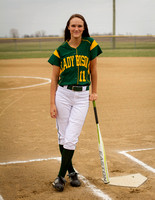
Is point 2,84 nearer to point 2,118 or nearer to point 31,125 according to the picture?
point 2,118

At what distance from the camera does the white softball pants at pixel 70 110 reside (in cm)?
328

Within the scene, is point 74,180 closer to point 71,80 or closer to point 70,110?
point 70,110

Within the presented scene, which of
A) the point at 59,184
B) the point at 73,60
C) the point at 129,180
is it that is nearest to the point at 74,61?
the point at 73,60

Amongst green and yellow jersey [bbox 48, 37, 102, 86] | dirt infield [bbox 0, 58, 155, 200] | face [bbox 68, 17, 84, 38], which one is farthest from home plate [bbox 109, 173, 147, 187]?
face [bbox 68, 17, 84, 38]

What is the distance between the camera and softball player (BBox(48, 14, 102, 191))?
323cm

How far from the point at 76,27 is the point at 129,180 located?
1847 mm

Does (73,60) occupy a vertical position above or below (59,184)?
above

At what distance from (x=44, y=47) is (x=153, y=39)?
11764 mm

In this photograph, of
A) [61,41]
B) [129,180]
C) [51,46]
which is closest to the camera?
[129,180]

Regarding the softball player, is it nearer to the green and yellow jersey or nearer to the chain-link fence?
the green and yellow jersey

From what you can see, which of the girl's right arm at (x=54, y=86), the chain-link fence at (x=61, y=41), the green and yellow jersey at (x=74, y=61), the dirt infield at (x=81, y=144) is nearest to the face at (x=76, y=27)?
the green and yellow jersey at (x=74, y=61)

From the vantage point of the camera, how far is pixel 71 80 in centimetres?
324

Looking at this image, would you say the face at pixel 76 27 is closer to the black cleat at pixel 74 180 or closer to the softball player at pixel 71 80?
the softball player at pixel 71 80

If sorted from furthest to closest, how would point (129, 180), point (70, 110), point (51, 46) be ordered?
1. point (51, 46)
2. point (129, 180)
3. point (70, 110)
